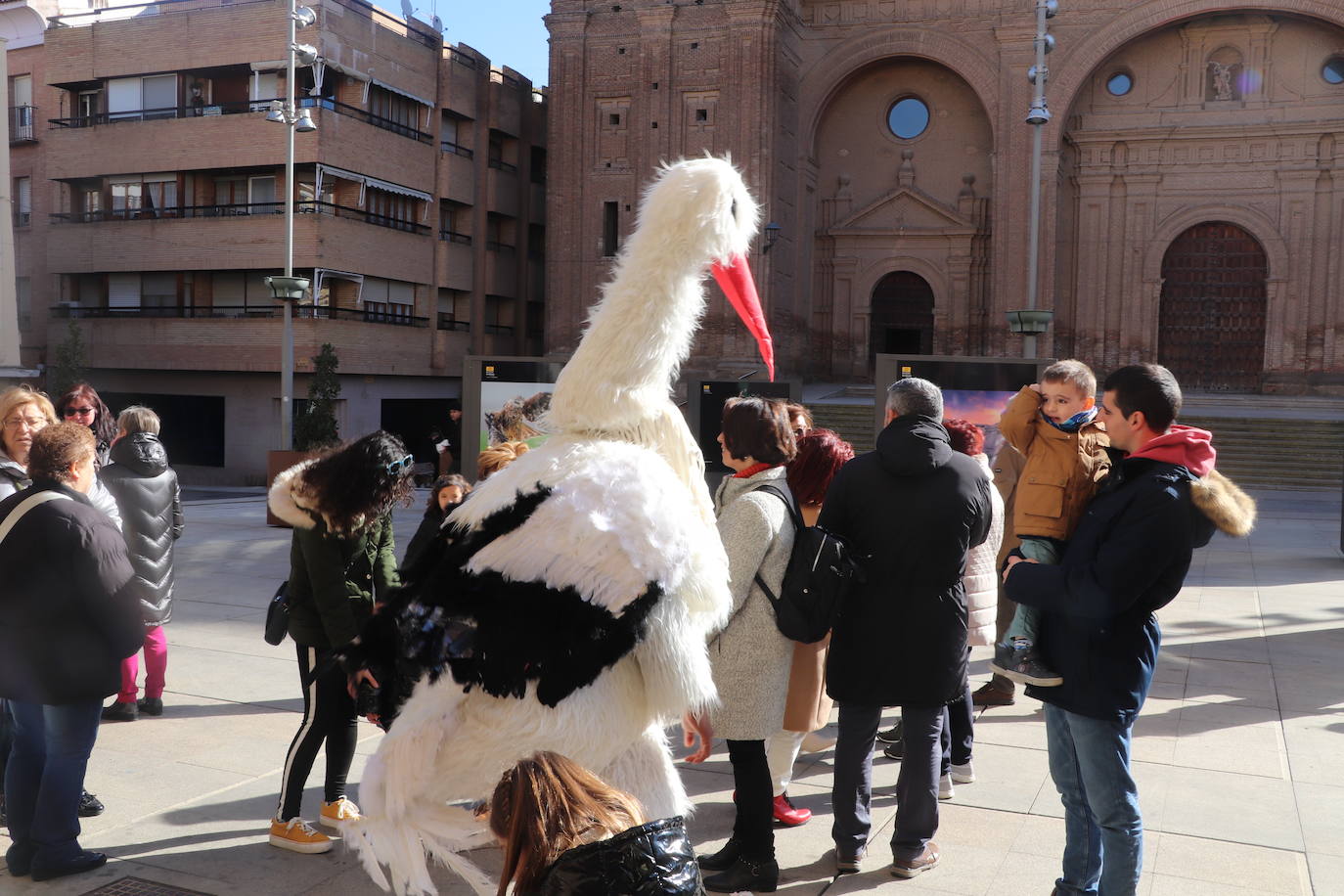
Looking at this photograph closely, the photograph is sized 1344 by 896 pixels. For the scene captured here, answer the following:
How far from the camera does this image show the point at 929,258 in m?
33.3

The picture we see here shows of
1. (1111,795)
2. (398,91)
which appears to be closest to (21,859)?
(1111,795)

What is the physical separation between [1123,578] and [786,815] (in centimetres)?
220

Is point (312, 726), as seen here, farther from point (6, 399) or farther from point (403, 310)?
point (403, 310)

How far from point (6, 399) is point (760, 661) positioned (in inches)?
144

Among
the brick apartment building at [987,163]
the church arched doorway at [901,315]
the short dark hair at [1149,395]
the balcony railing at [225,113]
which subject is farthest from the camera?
the church arched doorway at [901,315]

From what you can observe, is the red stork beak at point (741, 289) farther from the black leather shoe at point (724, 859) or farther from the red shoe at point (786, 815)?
the red shoe at point (786, 815)

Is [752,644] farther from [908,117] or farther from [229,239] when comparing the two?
[908,117]

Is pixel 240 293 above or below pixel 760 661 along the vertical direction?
above

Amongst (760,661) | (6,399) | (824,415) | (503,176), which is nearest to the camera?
(760,661)

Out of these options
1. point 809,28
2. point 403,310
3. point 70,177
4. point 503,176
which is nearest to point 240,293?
point 403,310

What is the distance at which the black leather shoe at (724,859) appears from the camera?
13.7 feet

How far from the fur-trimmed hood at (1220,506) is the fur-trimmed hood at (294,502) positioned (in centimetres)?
315

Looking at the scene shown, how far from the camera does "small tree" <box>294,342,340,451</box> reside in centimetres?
2550

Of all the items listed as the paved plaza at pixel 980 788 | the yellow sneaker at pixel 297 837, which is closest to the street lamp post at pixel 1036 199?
the paved plaza at pixel 980 788
